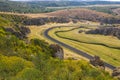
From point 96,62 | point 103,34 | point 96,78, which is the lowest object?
point 103,34

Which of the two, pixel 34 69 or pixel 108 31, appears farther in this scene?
pixel 108 31

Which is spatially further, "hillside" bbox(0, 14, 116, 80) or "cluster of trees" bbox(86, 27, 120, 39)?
"cluster of trees" bbox(86, 27, 120, 39)

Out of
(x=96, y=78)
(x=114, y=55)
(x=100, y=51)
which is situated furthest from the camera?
(x=100, y=51)

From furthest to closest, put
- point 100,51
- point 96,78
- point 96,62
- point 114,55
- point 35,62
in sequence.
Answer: point 100,51 → point 114,55 → point 96,62 → point 35,62 → point 96,78

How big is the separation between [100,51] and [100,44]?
673 inches

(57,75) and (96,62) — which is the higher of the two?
(57,75)

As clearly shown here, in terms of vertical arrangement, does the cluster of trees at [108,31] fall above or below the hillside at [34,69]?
below

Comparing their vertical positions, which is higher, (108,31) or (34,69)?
(34,69)

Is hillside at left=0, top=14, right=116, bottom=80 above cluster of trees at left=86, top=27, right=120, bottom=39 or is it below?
above

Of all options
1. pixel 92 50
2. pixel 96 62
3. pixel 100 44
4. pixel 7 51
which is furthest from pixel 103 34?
pixel 7 51

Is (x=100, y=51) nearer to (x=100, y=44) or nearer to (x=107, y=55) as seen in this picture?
(x=107, y=55)

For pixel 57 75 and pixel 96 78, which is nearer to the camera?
pixel 57 75

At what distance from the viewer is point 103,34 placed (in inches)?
7441

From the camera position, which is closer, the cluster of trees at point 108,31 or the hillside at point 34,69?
the hillside at point 34,69
